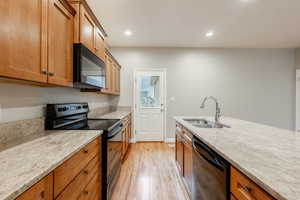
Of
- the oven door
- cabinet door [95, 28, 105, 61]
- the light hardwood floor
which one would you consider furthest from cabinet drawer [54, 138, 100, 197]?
cabinet door [95, 28, 105, 61]

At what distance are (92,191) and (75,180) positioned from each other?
429mm

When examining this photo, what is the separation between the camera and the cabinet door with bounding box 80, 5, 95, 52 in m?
1.72

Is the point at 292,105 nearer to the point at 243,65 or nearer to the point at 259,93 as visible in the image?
the point at 259,93

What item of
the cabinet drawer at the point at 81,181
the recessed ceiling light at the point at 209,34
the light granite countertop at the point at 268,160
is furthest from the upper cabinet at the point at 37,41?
the recessed ceiling light at the point at 209,34

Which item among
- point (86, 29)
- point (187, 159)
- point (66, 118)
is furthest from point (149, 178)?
point (86, 29)

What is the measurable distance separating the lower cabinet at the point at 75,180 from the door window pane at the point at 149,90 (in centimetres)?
315

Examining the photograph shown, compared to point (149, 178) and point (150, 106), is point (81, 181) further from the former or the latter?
point (150, 106)

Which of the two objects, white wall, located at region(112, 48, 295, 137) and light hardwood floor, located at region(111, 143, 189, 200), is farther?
white wall, located at region(112, 48, 295, 137)

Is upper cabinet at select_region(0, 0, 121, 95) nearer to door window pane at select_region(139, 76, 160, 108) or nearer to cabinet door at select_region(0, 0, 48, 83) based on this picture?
cabinet door at select_region(0, 0, 48, 83)

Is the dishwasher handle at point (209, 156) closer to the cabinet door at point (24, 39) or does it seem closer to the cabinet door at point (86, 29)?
the cabinet door at point (24, 39)

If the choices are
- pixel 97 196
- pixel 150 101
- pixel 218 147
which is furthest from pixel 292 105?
pixel 97 196

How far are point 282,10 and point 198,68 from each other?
2.22 meters

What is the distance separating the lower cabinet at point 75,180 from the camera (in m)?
0.77

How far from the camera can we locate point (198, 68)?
4.78 meters
